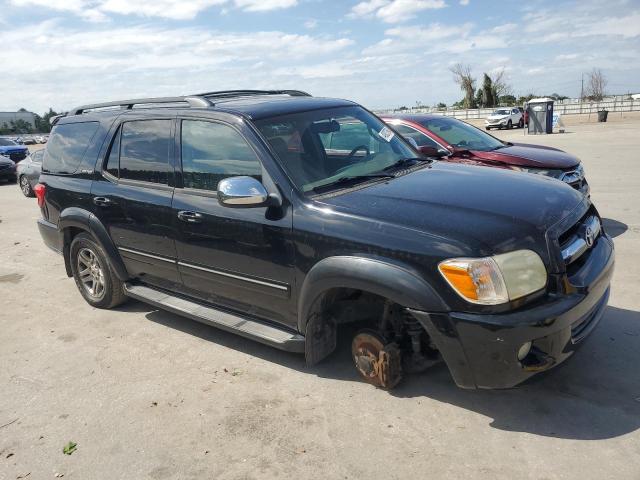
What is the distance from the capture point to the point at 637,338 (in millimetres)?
3945

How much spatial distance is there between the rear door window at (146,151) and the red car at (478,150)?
3.39 m

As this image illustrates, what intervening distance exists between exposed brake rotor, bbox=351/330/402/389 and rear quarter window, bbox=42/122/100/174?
10.9 feet

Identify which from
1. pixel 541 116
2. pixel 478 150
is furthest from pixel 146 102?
pixel 541 116

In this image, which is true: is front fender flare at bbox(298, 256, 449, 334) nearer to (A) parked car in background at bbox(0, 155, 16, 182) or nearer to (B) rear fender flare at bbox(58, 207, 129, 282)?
(B) rear fender flare at bbox(58, 207, 129, 282)

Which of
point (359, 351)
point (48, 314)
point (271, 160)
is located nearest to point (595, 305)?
point (359, 351)

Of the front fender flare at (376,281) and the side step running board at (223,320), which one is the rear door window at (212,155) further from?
the side step running board at (223,320)

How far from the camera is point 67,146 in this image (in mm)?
5477

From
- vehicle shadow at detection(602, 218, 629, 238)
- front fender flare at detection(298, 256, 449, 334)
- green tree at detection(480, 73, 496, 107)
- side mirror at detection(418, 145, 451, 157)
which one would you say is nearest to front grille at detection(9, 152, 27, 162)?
side mirror at detection(418, 145, 451, 157)

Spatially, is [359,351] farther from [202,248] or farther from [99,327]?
[99,327]

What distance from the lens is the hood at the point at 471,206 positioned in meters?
2.91

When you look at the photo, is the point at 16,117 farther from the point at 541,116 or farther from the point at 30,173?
the point at 30,173

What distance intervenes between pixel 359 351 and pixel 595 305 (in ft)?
4.74

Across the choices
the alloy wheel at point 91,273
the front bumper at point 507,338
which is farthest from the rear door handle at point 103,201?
the front bumper at point 507,338

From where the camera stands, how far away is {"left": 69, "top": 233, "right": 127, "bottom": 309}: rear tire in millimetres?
5164
